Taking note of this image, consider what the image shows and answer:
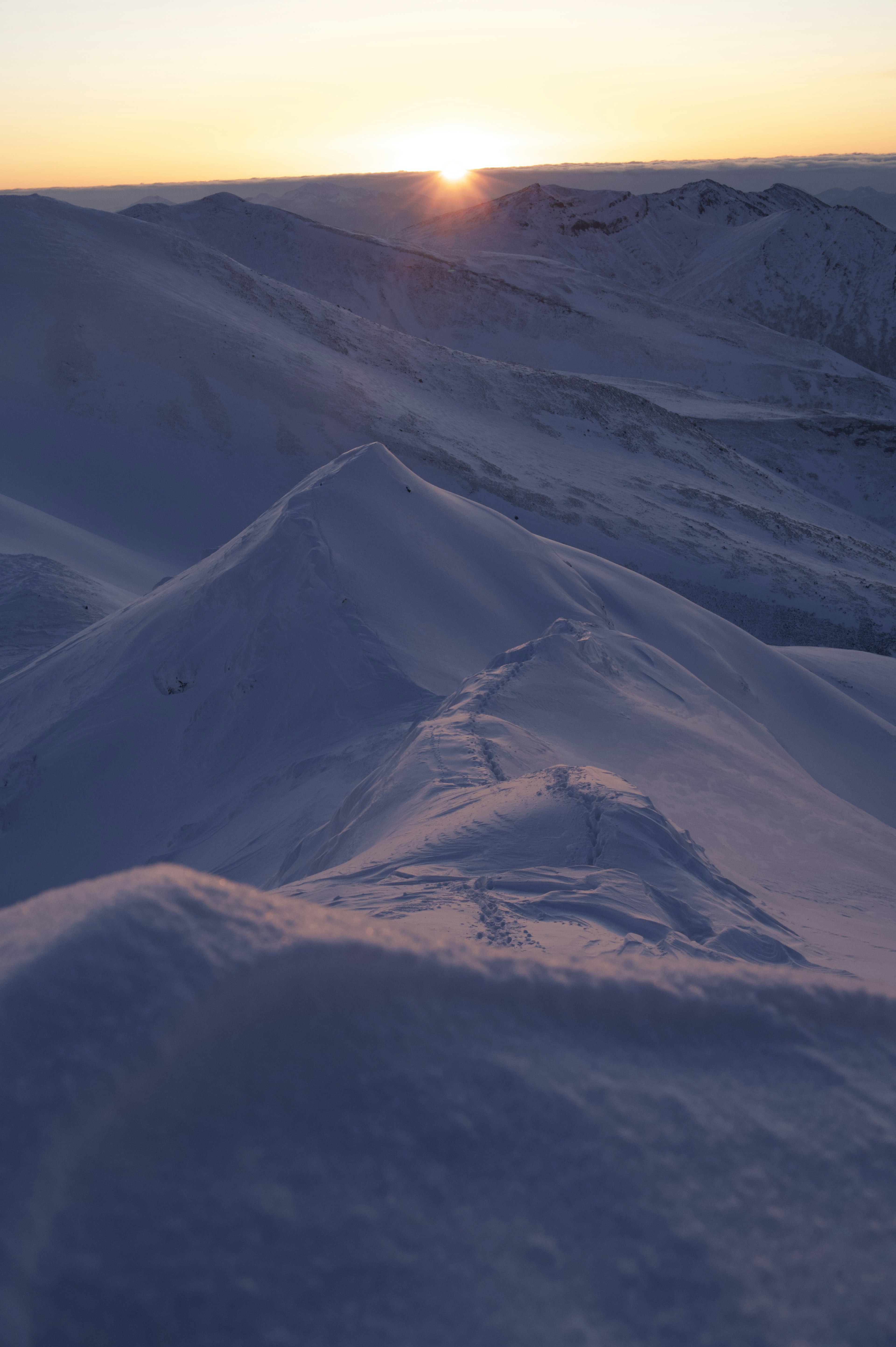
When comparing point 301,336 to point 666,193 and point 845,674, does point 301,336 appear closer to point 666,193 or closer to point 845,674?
point 845,674

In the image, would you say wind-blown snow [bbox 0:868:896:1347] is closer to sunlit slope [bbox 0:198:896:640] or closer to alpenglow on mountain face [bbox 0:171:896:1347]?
alpenglow on mountain face [bbox 0:171:896:1347]

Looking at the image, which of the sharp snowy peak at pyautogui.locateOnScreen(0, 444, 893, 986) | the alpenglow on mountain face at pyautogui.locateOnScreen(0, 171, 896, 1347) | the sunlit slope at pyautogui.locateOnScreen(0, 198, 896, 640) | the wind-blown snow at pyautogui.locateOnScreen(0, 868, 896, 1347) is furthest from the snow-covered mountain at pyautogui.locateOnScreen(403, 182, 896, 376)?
the wind-blown snow at pyautogui.locateOnScreen(0, 868, 896, 1347)

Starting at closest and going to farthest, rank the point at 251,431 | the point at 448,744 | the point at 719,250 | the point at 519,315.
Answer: the point at 448,744 < the point at 251,431 < the point at 519,315 < the point at 719,250

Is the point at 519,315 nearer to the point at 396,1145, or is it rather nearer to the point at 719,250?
the point at 719,250

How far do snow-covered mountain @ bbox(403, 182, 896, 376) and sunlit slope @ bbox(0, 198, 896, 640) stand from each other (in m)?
51.0

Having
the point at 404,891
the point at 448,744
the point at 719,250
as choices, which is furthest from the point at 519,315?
the point at 404,891

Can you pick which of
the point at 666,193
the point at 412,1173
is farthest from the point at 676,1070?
the point at 666,193

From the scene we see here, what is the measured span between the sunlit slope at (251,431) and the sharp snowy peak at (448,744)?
8.34 m

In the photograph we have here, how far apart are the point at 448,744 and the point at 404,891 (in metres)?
1.89

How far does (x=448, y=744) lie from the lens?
15.9 ft

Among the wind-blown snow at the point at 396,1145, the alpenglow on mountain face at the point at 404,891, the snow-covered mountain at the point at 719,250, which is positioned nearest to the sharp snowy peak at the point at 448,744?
the alpenglow on mountain face at the point at 404,891

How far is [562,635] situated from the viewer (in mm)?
7031

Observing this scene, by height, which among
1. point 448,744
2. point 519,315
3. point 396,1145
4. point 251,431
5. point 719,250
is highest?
point 719,250

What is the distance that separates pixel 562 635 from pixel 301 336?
65.2 feet
